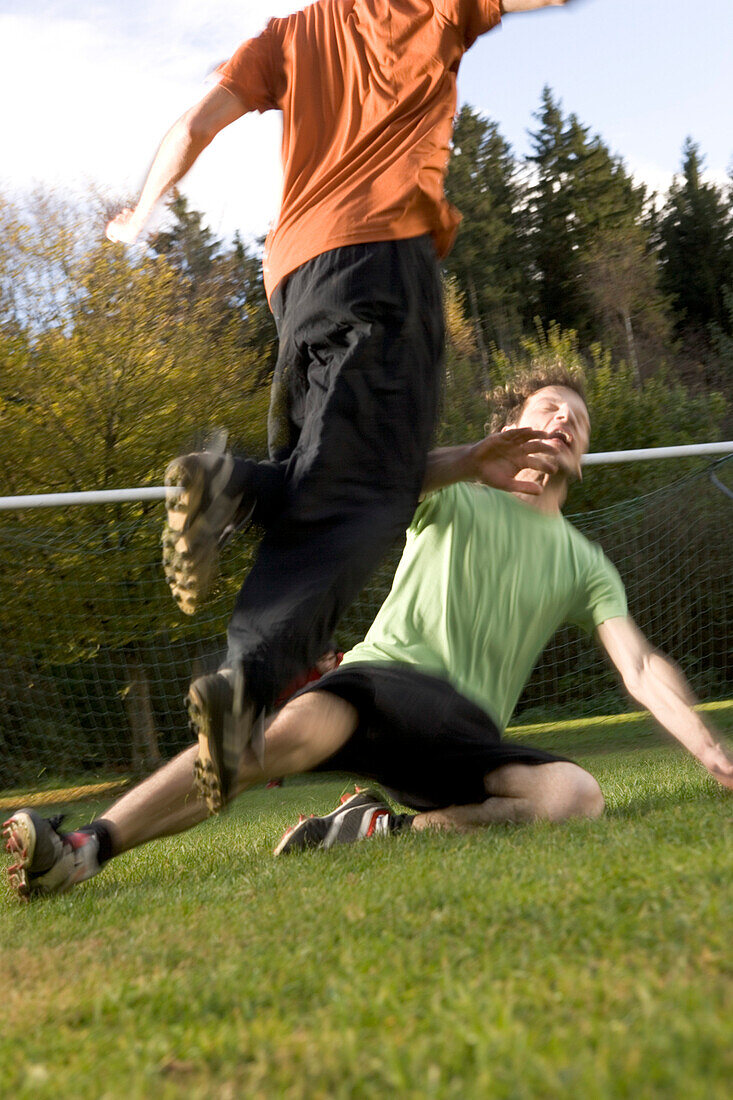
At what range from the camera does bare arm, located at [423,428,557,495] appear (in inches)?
117

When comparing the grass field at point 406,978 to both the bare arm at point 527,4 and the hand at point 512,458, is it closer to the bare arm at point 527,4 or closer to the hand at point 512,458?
the hand at point 512,458

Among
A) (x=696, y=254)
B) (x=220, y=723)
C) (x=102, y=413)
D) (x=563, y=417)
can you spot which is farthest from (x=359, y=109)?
(x=696, y=254)

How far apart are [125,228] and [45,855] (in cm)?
173

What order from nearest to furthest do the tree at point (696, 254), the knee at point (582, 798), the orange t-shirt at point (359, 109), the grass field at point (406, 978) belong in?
the grass field at point (406, 978) < the orange t-shirt at point (359, 109) < the knee at point (582, 798) < the tree at point (696, 254)

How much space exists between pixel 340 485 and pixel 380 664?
938 millimetres

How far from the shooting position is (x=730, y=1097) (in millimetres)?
1060

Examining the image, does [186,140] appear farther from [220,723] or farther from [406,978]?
[406,978]

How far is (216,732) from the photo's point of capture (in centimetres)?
237

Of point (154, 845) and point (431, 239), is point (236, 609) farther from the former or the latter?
point (154, 845)

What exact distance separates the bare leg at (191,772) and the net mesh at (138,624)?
19.7 ft

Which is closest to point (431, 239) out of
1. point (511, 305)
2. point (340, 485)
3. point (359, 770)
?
point (340, 485)

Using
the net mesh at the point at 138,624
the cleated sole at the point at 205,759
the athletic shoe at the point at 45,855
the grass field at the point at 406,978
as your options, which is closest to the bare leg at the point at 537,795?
the grass field at the point at 406,978

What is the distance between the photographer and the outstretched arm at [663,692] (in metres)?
3.29

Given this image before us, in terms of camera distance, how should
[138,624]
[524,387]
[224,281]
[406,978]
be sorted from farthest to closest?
[224,281], [138,624], [524,387], [406,978]
